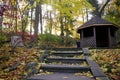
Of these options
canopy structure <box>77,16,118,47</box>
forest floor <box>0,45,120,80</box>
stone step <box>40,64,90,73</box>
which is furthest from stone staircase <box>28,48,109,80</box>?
canopy structure <box>77,16,118,47</box>

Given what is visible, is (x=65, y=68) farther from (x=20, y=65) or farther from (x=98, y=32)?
(x=98, y=32)

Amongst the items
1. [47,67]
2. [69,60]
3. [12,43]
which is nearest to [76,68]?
[47,67]

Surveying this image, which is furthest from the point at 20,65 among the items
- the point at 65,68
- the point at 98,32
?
the point at 98,32

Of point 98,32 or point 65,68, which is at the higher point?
point 98,32

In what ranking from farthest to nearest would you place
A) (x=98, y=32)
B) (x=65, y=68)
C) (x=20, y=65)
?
(x=98, y=32) → (x=20, y=65) → (x=65, y=68)

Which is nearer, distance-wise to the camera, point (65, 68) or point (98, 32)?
point (65, 68)

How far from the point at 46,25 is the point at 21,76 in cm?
3573

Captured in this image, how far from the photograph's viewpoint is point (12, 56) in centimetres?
925

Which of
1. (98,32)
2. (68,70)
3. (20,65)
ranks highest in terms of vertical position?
(98,32)

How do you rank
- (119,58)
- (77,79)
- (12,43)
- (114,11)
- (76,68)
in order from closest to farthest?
1. (77,79)
2. (76,68)
3. (119,58)
4. (12,43)
5. (114,11)

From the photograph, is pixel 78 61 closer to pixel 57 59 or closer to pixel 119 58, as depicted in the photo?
pixel 57 59

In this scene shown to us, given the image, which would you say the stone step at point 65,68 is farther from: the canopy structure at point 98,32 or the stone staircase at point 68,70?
the canopy structure at point 98,32

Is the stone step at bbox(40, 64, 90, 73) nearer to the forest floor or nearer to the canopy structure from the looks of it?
the forest floor

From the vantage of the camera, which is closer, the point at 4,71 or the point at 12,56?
the point at 4,71
